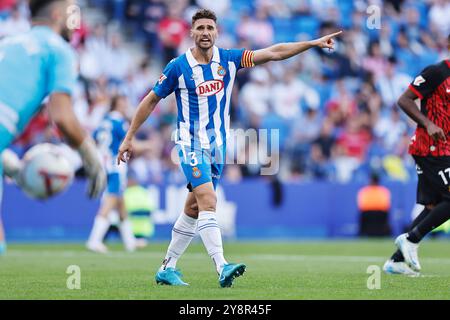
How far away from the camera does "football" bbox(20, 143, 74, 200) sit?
6.63m

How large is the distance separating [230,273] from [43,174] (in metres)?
2.39

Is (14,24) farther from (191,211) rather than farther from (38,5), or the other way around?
(38,5)

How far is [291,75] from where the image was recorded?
22375mm

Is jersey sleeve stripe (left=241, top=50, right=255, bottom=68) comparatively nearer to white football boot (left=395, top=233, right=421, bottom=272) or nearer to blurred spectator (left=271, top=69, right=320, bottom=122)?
white football boot (left=395, top=233, right=421, bottom=272)

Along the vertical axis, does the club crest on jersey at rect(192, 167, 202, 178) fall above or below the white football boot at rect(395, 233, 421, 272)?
above

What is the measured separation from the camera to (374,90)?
22891 millimetres

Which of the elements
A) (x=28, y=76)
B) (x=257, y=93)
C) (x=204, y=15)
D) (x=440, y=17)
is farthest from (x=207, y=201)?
(x=440, y=17)

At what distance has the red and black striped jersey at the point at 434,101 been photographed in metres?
9.95

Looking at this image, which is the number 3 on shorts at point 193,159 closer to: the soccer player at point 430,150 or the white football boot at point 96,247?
the soccer player at point 430,150

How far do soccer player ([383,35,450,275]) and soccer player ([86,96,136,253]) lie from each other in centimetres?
680

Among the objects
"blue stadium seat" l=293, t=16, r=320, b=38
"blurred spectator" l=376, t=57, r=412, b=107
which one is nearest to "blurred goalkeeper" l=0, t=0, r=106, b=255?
"blurred spectator" l=376, t=57, r=412, b=107

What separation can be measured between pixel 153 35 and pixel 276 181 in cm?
555
